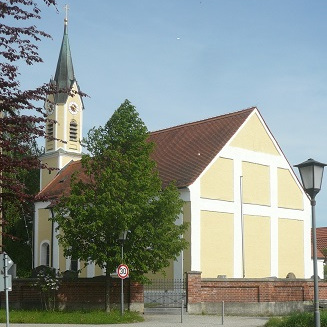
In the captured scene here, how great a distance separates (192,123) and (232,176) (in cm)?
585

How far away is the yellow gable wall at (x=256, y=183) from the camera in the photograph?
135ft

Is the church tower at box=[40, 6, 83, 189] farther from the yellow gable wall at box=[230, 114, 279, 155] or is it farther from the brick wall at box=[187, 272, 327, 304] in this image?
the brick wall at box=[187, 272, 327, 304]

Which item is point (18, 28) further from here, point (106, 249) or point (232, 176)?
point (232, 176)

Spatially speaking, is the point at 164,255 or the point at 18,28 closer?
the point at 18,28

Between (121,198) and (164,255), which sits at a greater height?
(121,198)

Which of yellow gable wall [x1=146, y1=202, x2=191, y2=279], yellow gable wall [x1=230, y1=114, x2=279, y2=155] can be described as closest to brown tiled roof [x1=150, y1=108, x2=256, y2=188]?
yellow gable wall [x1=230, y1=114, x2=279, y2=155]

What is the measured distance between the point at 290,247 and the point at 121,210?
1864 cm

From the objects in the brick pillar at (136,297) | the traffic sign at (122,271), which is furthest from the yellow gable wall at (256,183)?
the traffic sign at (122,271)

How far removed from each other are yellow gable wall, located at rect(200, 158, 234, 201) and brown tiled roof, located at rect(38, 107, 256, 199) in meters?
0.72

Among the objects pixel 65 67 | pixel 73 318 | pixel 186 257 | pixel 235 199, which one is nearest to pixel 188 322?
pixel 73 318

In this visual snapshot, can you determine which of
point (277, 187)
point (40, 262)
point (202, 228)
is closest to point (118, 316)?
point (202, 228)

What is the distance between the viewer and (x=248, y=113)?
41.1 metres

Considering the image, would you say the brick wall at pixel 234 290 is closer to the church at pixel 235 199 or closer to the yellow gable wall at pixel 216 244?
the church at pixel 235 199

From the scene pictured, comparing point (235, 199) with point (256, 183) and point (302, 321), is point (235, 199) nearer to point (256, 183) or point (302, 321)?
point (256, 183)
